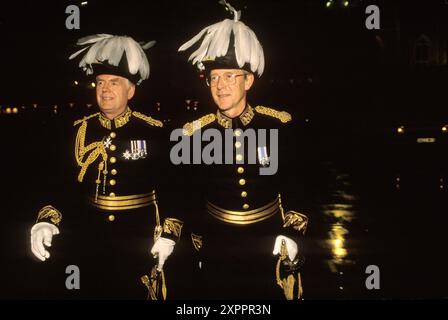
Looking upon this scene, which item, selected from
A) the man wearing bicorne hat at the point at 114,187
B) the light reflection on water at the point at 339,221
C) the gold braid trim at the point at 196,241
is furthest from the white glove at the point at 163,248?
the light reflection on water at the point at 339,221

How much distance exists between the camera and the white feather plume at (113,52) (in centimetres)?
527

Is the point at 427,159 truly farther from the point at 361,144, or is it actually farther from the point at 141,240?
the point at 141,240

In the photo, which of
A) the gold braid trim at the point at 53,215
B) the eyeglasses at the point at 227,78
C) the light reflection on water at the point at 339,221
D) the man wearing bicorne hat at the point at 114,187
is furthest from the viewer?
the light reflection on water at the point at 339,221

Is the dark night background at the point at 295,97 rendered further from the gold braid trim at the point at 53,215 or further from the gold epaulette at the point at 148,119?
the gold braid trim at the point at 53,215

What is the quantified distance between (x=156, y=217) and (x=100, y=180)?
0.56 meters

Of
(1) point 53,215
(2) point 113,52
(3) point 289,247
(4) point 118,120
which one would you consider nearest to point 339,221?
(3) point 289,247

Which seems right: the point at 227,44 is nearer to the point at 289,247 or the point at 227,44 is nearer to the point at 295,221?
the point at 295,221

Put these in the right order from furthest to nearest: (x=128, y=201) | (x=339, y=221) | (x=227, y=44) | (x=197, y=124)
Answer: (x=339, y=221) → (x=128, y=201) → (x=197, y=124) → (x=227, y=44)

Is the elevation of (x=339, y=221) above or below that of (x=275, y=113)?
below

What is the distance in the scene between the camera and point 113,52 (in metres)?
5.27

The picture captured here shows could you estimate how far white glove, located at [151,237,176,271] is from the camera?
17.4ft

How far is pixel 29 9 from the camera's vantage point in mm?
6020

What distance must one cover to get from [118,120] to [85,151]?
1.24 feet

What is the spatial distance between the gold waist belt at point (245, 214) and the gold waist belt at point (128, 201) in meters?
0.50
